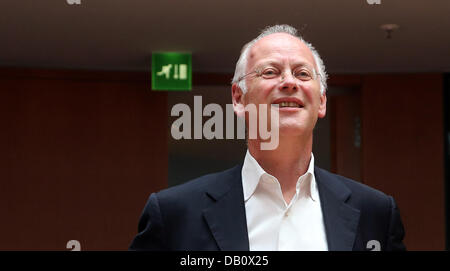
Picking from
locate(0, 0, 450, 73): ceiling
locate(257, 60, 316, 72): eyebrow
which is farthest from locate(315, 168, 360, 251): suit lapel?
locate(0, 0, 450, 73): ceiling

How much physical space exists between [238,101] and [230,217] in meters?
0.31

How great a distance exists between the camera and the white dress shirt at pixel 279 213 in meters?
1.07

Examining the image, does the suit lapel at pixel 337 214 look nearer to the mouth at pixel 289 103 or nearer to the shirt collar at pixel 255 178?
the shirt collar at pixel 255 178

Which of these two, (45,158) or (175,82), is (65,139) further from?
(175,82)

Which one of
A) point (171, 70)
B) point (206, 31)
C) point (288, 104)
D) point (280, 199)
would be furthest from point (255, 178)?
point (171, 70)

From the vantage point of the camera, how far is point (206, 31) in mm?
4547

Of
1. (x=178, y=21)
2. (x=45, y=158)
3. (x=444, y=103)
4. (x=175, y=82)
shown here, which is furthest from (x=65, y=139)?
(x=444, y=103)

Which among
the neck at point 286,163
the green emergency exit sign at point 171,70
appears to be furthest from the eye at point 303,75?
the green emergency exit sign at point 171,70

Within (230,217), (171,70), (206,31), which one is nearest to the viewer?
(230,217)

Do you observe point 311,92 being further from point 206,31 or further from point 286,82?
point 206,31

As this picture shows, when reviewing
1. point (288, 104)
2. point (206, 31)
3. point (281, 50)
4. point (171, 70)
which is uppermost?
point (206, 31)

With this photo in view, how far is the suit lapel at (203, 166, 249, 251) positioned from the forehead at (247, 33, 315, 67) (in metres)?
0.26

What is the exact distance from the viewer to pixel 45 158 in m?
5.88
